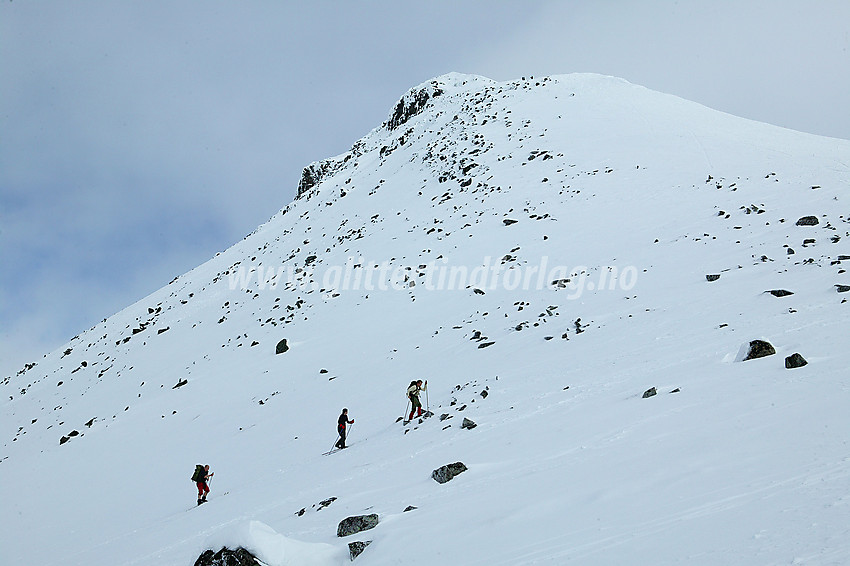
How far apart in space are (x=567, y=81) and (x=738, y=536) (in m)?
56.8

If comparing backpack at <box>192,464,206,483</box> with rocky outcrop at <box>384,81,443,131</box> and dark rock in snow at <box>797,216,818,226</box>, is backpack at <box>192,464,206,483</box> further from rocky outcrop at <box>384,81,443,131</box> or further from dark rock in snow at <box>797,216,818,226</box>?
rocky outcrop at <box>384,81,443,131</box>

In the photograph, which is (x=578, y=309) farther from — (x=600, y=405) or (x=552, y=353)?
(x=600, y=405)

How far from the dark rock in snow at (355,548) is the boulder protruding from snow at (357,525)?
63cm

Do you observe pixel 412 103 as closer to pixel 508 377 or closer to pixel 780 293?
pixel 508 377

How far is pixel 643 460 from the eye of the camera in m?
6.82

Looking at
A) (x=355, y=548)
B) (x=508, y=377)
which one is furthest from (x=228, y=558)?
(x=508, y=377)

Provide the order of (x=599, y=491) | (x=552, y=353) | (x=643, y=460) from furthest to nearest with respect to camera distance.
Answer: (x=552, y=353) → (x=643, y=460) → (x=599, y=491)

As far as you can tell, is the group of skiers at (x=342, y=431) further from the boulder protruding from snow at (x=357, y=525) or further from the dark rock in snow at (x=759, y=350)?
the dark rock in snow at (x=759, y=350)

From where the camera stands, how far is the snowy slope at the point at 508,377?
5988 millimetres

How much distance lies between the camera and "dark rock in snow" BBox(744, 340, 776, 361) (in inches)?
379

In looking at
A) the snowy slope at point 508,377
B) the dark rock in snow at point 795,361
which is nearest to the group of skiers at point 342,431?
the snowy slope at point 508,377

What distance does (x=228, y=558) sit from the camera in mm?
6145

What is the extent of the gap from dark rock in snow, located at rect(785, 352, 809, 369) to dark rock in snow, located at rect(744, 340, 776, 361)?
0.80m

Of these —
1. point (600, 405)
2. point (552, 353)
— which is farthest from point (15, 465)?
point (600, 405)
